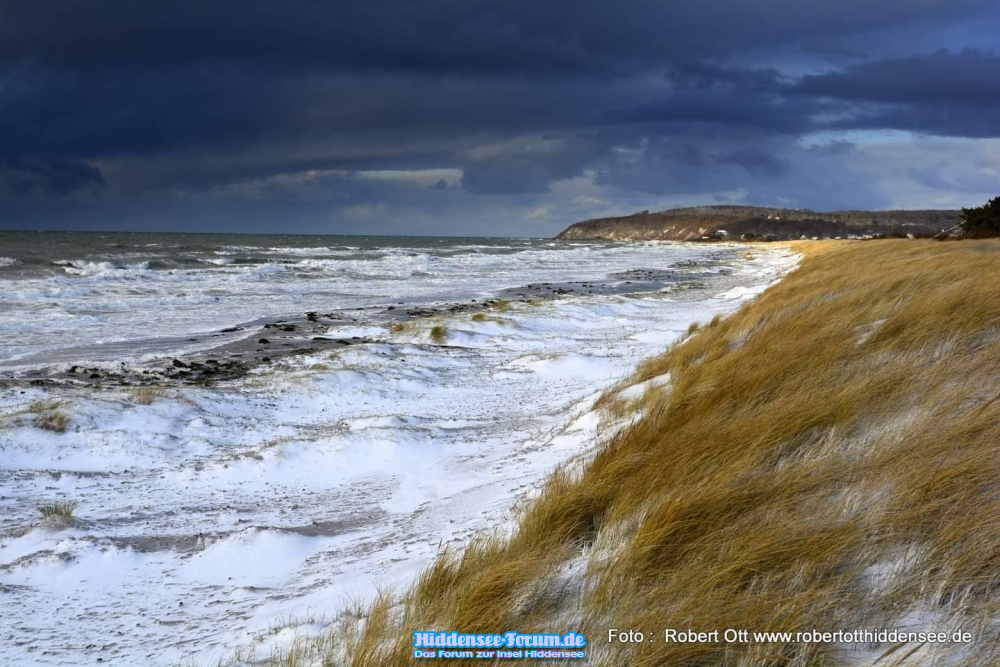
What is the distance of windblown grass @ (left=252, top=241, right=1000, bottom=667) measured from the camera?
264cm

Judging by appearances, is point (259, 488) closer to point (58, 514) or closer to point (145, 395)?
point (58, 514)

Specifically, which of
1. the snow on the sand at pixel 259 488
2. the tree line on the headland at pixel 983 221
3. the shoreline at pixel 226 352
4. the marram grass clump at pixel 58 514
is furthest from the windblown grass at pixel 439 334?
the tree line on the headland at pixel 983 221

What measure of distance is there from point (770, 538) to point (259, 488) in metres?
5.03

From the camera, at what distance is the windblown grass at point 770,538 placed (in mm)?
2643

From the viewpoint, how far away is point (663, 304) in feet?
71.7

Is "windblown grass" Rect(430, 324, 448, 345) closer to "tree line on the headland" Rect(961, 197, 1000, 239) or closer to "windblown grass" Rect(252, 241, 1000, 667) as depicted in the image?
"windblown grass" Rect(252, 241, 1000, 667)

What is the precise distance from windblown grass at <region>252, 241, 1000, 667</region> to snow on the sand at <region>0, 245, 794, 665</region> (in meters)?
0.96

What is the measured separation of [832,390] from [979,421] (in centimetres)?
121

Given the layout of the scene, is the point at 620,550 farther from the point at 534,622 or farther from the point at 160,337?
the point at 160,337

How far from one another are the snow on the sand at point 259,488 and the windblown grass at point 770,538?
3.16ft

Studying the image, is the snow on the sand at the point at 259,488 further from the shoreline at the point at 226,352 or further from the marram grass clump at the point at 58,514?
the shoreline at the point at 226,352

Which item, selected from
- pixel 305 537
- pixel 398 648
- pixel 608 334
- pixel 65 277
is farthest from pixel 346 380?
pixel 65 277

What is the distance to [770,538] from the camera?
10.1ft

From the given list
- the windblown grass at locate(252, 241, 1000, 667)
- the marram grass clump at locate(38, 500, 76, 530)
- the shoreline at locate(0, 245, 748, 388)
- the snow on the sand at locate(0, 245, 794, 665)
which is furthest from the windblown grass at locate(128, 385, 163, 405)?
the windblown grass at locate(252, 241, 1000, 667)
